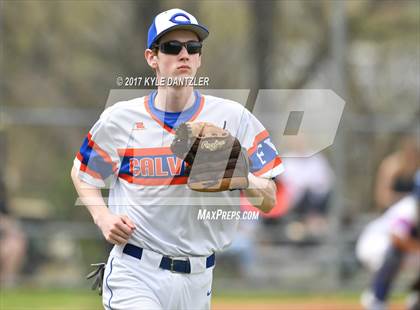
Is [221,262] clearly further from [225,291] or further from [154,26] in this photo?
[154,26]

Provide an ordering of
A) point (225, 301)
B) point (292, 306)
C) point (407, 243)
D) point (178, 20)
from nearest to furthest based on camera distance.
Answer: point (178, 20) < point (407, 243) < point (292, 306) < point (225, 301)

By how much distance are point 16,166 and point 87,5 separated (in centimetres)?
248

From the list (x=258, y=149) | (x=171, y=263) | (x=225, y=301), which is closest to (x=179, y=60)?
(x=258, y=149)

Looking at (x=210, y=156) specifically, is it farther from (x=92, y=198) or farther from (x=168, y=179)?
(x=92, y=198)

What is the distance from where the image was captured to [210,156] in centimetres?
489

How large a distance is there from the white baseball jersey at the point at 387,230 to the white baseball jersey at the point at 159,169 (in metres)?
4.66

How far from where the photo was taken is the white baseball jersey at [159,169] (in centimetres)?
499

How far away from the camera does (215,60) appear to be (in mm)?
13766

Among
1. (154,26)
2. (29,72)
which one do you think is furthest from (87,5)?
(154,26)

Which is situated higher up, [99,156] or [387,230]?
[99,156]

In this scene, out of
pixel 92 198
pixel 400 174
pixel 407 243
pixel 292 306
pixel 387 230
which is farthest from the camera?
pixel 400 174

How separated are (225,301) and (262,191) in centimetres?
639

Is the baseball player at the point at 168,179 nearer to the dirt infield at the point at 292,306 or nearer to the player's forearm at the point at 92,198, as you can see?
the player's forearm at the point at 92,198

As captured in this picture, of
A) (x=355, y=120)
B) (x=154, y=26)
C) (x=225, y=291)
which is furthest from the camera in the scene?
(x=355, y=120)
